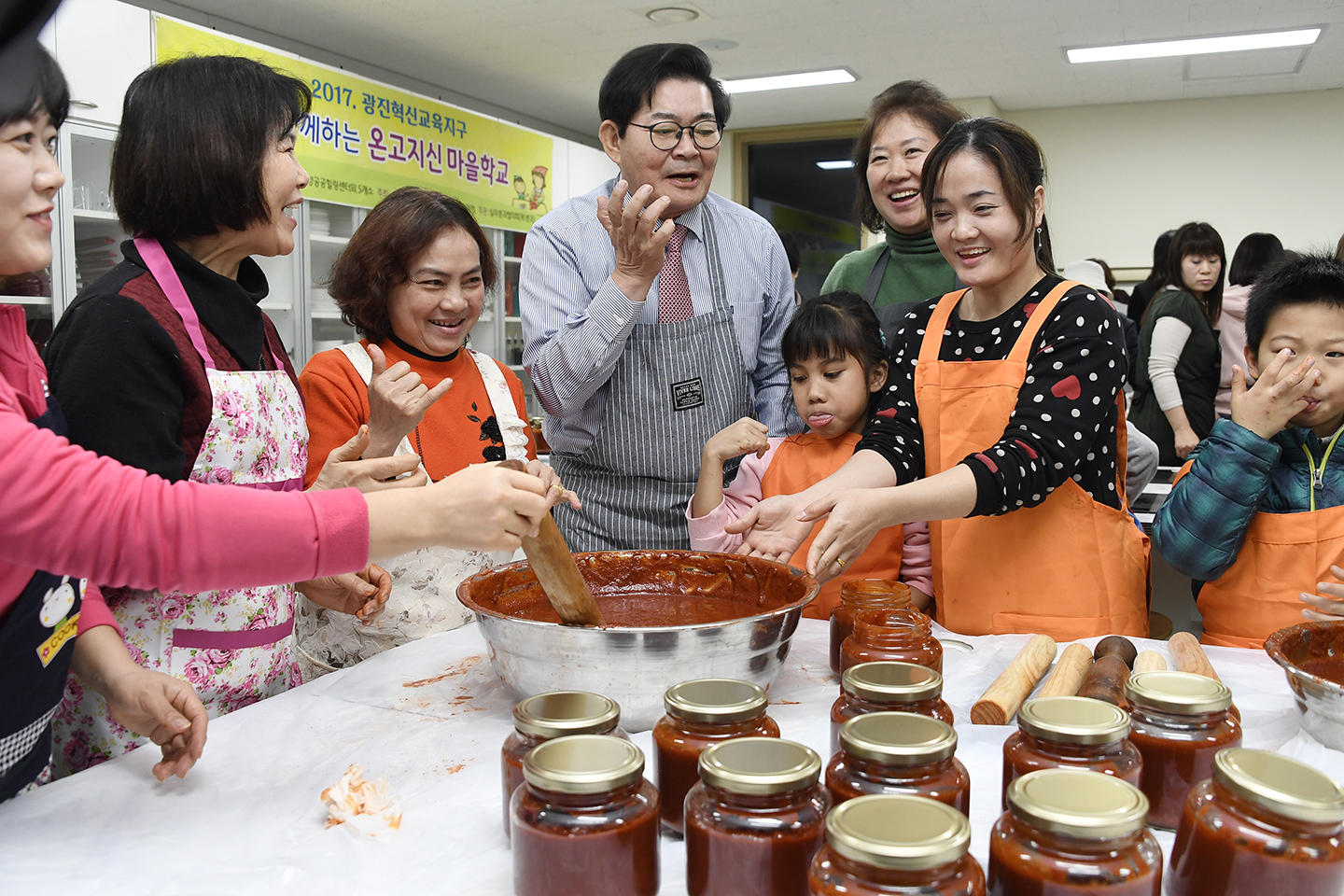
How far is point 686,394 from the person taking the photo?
2.03m

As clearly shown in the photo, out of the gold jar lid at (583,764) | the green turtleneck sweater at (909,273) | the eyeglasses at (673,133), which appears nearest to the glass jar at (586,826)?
the gold jar lid at (583,764)

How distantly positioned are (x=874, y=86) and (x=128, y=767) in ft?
24.6

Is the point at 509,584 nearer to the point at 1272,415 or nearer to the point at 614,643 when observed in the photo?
the point at 614,643

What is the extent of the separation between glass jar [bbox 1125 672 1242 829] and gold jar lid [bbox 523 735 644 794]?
485mm

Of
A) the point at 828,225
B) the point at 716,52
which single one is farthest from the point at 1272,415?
the point at 828,225

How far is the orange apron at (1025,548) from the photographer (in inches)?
62.8

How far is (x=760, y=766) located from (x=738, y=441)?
1193 millimetres

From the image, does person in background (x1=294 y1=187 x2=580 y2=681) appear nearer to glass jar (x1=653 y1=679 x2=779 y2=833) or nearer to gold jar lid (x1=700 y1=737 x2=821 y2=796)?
glass jar (x1=653 y1=679 x2=779 y2=833)

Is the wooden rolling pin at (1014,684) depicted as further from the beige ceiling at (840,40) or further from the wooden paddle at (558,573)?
the beige ceiling at (840,40)

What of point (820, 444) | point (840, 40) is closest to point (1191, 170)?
point (840, 40)

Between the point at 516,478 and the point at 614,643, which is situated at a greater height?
the point at 516,478

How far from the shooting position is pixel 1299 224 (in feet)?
24.4

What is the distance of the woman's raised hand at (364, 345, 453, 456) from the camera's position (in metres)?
1.59

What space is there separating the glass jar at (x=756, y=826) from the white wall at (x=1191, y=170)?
7.70 meters
